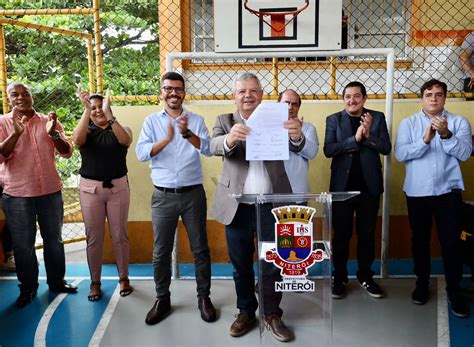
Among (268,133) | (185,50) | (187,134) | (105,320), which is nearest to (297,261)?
(268,133)

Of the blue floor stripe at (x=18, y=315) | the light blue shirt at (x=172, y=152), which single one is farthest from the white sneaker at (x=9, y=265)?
the light blue shirt at (x=172, y=152)

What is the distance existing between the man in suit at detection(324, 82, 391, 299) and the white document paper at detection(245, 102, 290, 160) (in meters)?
0.95

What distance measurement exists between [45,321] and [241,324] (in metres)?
1.48

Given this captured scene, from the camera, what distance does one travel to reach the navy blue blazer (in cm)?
345

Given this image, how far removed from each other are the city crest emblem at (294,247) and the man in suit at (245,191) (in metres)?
0.08

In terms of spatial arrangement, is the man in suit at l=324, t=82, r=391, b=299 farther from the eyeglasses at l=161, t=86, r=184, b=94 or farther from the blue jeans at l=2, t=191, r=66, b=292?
the blue jeans at l=2, t=191, r=66, b=292

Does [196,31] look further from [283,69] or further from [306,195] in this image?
[306,195]

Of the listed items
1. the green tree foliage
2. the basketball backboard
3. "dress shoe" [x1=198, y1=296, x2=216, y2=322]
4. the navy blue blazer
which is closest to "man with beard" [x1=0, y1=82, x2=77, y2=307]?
"dress shoe" [x1=198, y1=296, x2=216, y2=322]

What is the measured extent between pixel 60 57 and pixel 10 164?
685 cm

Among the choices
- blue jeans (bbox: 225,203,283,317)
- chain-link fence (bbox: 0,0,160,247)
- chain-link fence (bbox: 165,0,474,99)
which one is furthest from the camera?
chain-link fence (bbox: 0,0,160,247)

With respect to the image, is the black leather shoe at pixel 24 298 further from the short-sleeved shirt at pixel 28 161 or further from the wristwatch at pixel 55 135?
the wristwatch at pixel 55 135

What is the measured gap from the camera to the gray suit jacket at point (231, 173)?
2881mm

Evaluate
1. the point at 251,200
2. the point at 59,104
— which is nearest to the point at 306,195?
the point at 251,200

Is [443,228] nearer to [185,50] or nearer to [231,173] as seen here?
[231,173]
